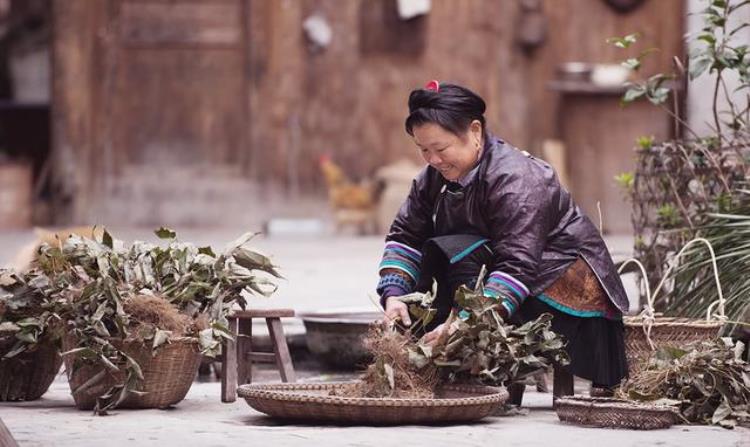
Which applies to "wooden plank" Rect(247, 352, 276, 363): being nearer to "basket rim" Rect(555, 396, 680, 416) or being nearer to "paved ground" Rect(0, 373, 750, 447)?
"paved ground" Rect(0, 373, 750, 447)

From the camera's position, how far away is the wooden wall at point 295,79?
14398mm

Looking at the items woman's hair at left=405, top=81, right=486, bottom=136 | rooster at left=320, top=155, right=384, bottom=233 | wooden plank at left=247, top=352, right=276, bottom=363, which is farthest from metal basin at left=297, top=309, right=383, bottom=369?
rooster at left=320, top=155, right=384, bottom=233

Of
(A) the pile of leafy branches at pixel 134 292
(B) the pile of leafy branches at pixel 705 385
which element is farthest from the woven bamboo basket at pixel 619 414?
(A) the pile of leafy branches at pixel 134 292

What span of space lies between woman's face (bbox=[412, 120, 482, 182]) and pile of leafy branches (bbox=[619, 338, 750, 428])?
2.83 feet

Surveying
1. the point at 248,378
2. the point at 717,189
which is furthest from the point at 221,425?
the point at 717,189

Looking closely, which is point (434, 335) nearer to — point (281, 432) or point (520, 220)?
point (520, 220)

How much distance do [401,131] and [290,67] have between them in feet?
3.71

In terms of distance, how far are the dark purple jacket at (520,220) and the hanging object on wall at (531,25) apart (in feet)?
31.3

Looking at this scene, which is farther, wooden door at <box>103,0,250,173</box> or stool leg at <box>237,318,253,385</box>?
wooden door at <box>103,0,250,173</box>

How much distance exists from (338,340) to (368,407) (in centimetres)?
188

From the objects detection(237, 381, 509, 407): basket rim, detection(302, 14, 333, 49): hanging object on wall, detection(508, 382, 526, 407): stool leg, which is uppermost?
detection(302, 14, 333, 49): hanging object on wall

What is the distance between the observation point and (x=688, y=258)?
625 cm

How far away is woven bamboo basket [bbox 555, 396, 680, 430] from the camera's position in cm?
467

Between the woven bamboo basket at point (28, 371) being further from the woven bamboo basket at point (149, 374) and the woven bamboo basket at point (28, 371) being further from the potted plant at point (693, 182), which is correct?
the potted plant at point (693, 182)
